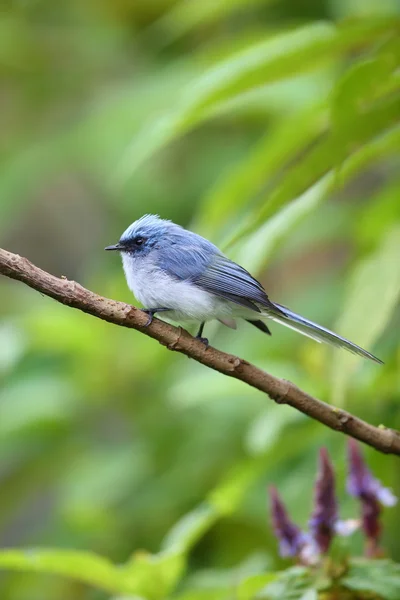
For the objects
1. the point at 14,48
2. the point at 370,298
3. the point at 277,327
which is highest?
the point at 14,48

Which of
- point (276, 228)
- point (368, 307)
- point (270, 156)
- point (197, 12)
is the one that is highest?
point (197, 12)

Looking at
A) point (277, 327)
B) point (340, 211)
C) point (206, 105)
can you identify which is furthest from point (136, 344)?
point (206, 105)

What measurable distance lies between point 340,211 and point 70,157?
160 cm

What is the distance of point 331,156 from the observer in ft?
6.03

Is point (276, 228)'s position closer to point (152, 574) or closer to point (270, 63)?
point (270, 63)

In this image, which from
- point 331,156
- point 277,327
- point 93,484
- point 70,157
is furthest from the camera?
point 70,157

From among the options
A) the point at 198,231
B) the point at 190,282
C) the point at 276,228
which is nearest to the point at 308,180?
the point at 276,228

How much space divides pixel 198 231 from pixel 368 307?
744 millimetres

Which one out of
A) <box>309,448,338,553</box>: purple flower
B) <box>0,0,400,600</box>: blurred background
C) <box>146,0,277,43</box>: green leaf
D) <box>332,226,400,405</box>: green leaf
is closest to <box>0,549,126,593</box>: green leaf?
<box>0,0,400,600</box>: blurred background

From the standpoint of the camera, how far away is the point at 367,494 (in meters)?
1.71

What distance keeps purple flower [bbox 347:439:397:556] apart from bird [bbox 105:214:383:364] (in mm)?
286

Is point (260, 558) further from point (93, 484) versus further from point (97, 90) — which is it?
point (97, 90)

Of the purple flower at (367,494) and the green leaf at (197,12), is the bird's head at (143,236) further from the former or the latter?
the green leaf at (197,12)

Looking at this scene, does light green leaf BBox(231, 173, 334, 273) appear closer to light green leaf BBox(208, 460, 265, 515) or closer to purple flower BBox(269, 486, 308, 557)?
purple flower BBox(269, 486, 308, 557)
